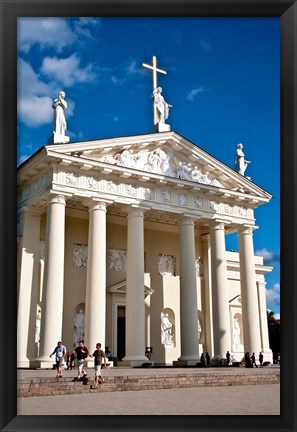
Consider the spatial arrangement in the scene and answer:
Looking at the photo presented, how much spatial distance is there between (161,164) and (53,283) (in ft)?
27.5

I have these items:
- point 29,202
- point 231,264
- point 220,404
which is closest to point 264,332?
point 231,264

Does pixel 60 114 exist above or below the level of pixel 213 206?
above

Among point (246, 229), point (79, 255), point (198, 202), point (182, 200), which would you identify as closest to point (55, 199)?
point (79, 255)

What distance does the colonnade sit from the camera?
2086 centimetres

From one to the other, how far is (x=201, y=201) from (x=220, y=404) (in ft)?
56.7

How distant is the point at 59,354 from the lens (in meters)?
16.0

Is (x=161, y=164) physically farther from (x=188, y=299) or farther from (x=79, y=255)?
(x=188, y=299)

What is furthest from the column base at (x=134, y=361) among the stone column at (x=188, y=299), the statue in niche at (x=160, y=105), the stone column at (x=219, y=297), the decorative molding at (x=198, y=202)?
the statue in niche at (x=160, y=105)

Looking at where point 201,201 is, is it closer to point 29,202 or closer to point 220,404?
point 29,202

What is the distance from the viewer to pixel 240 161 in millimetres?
29281

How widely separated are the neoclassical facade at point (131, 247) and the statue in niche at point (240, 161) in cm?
131

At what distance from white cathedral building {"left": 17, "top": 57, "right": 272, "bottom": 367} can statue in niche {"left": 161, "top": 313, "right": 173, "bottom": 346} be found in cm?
6
